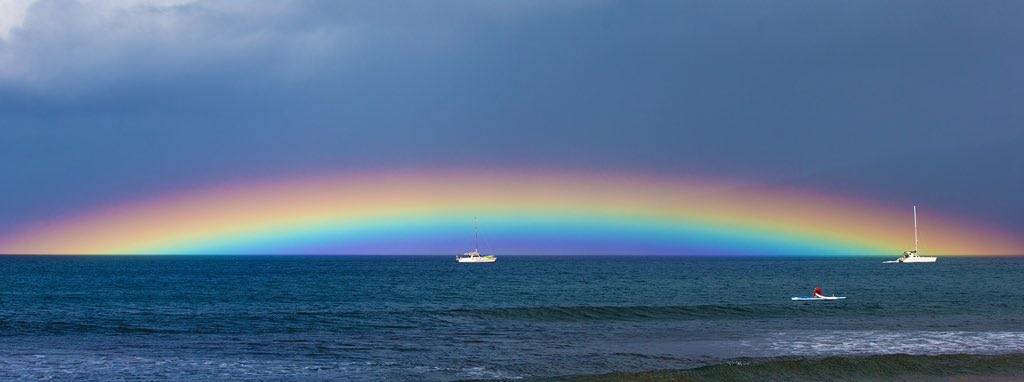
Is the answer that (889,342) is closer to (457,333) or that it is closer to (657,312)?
(657,312)

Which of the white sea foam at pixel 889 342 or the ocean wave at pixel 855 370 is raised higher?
the white sea foam at pixel 889 342

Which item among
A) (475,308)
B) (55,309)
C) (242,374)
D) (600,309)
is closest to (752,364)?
(242,374)

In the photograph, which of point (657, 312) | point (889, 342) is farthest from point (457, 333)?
point (889, 342)

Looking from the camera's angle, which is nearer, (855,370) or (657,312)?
(855,370)

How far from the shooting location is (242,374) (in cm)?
3067

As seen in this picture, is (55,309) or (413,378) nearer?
(413,378)

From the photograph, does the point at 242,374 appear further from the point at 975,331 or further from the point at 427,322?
the point at 975,331

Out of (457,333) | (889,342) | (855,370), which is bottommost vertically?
(855,370)

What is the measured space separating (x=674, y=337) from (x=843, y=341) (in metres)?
7.39

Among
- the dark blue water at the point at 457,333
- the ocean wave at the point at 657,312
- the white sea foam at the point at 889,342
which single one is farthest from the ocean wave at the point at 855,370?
Result: the ocean wave at the point at 657,312

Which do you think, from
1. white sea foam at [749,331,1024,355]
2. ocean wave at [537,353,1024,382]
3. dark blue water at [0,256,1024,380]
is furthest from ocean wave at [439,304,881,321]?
ocean wave at [537,353,1024,382]

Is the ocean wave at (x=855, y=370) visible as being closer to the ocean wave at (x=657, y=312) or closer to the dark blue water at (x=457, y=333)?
the dark blue water at (x=457, y=333)

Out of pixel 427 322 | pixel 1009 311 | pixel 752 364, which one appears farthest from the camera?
pixel 1009 311

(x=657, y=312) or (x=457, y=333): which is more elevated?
(x=657, y=312)
